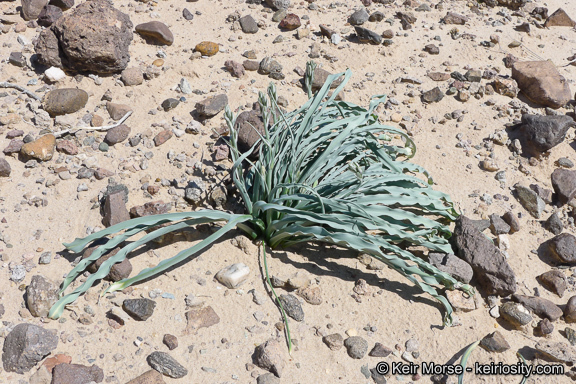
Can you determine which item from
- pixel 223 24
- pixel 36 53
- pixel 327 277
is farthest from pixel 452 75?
pixel 36 53

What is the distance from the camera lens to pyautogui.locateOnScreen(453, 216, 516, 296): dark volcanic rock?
87.6 inches

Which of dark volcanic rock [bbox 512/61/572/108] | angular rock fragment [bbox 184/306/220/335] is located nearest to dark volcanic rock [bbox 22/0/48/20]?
angular rock fragment [bbox 184/306/220/335]

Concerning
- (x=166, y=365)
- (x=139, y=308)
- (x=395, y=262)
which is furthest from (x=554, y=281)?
(x=139, y=308)

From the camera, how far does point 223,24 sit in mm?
3527

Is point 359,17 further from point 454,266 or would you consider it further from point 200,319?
point 200,319

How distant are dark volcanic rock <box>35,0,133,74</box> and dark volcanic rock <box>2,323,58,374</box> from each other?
1708 mm

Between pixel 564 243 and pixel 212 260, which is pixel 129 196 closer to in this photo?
pixel 212 260

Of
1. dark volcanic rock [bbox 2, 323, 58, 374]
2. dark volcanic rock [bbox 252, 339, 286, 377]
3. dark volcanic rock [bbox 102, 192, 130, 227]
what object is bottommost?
dark volcanic rock [bbox 2, 323, 58, 374]

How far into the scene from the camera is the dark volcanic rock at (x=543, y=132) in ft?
9.36

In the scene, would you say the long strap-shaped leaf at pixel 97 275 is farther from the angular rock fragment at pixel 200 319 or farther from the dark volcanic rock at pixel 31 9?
the dark volcanic rock at pixel 31 9

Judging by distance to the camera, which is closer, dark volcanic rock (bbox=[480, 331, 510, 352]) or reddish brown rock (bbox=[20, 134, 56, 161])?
dark volcanic rock (bbox=[480, 331, 510, 352])

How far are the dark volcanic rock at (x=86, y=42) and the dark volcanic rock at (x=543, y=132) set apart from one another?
101 inches

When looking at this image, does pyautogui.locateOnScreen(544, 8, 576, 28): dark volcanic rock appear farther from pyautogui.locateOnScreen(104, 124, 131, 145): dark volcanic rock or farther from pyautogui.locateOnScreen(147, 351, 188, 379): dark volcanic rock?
pyautogui.locateOnScreen(147, 351, 188, 379): dark volcanic rock

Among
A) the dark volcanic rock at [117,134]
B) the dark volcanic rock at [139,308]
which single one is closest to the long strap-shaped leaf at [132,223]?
the dark volcanic rock at [139,308]
